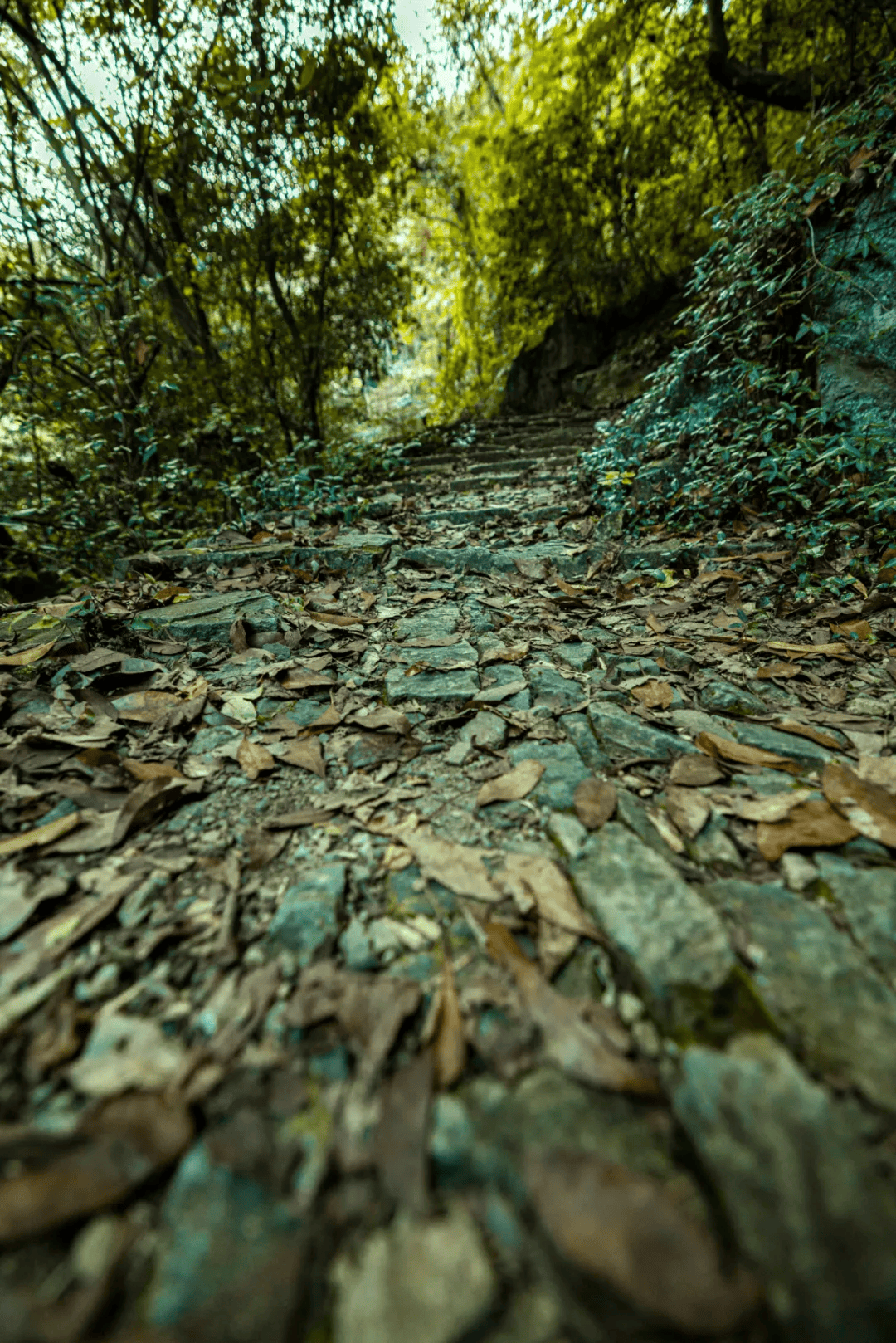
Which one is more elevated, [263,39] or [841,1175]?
[263,39]

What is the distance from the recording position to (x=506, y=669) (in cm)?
178

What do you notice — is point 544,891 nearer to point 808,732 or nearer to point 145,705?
point 808,732

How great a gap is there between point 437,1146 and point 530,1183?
10cm

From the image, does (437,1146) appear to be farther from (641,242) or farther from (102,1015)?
(641,242)

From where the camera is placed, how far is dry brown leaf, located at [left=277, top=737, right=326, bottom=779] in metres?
1.30

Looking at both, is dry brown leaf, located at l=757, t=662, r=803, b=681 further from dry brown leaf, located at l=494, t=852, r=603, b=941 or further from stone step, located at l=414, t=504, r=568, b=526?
stone step, located at l=414, t=504, r=568, b=526

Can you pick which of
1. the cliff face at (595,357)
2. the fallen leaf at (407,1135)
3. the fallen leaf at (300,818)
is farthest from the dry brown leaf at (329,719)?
the cliff face at (595,357)

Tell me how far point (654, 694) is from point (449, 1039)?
1.12m

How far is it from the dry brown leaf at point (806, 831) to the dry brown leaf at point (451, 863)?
494 millimetres

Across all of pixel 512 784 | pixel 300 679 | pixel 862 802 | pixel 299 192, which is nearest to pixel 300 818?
pixel 512 784

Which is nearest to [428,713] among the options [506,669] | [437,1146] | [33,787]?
[506,669]

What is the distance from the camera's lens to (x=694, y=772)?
1.22 meters

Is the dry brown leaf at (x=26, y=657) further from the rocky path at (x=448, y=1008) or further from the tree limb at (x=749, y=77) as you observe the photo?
the tree limb at (x=749, y=77)

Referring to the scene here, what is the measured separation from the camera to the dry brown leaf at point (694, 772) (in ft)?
3.92
